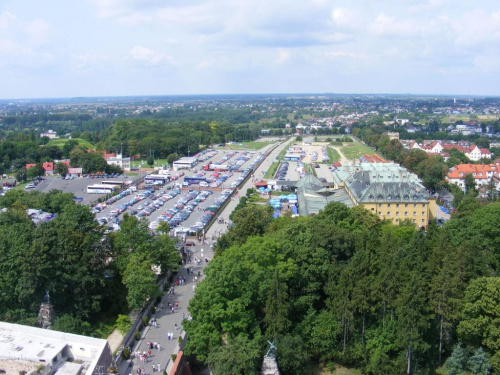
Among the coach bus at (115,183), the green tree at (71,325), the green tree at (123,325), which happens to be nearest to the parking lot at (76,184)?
the coach bus at (115,183)

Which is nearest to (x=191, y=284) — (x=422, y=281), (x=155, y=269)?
(x=155, y=269)

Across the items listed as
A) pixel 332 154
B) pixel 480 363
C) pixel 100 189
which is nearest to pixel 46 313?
pixel 480 363

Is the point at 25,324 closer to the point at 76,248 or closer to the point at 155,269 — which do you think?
the point at 76,248

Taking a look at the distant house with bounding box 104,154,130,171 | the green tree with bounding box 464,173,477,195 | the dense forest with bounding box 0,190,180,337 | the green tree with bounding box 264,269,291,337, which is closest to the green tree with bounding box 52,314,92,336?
the dense forest with bounding box 0,190,180,337

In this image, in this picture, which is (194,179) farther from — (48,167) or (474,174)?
(474,174)

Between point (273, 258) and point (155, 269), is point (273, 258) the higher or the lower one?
the higher one

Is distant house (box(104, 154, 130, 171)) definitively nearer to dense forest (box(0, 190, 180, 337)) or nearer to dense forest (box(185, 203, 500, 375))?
dense forest (box(0, 190, 180, 337))

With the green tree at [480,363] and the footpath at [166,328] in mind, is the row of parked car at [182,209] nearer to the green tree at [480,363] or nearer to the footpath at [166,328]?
the footpath at [166,328]
